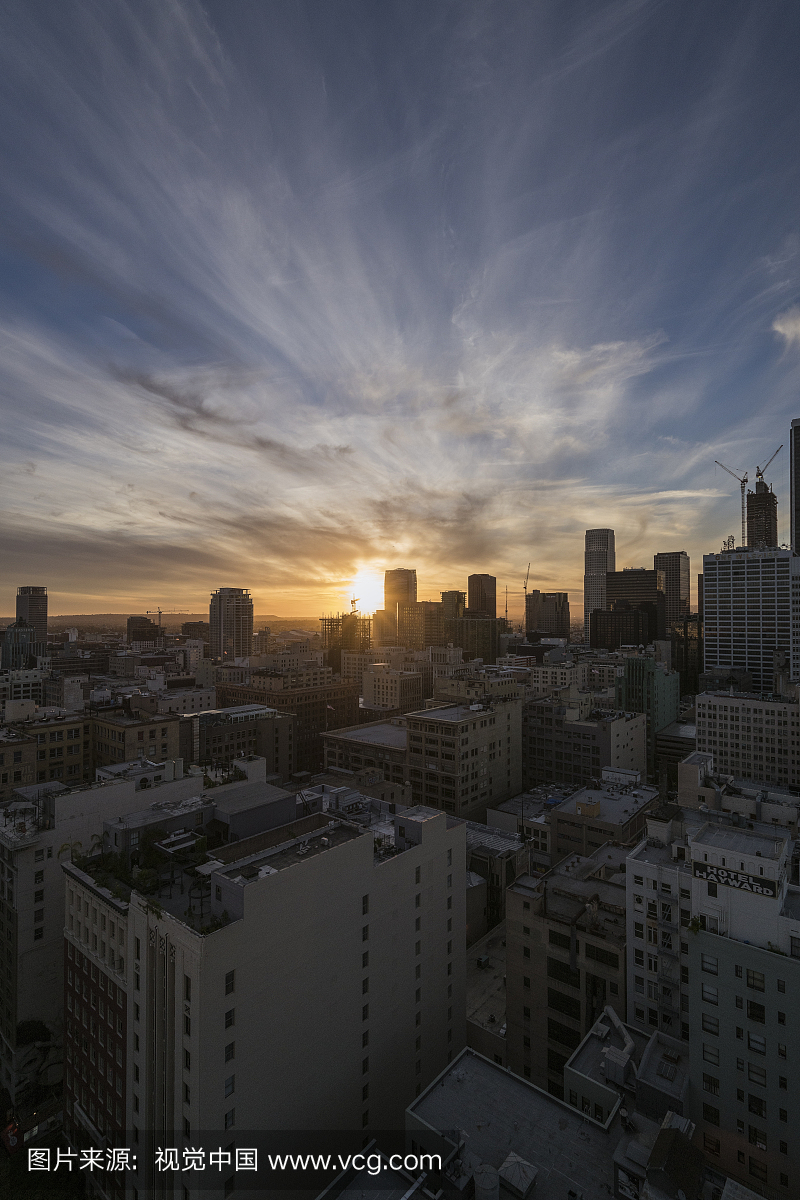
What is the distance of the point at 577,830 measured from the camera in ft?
292

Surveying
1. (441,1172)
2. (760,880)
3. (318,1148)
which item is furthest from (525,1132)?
(760,880)

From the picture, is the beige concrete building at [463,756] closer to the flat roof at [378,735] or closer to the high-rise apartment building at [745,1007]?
the flat roof at [378,735]

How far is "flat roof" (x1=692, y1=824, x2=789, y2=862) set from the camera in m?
42.2

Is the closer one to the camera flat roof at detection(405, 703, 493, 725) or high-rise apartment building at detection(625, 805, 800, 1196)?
high-rise apartment building at detection(625, 805, 800, 1196)

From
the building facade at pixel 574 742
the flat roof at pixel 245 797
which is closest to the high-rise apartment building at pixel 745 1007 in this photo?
the flat roof at pixel 245 797

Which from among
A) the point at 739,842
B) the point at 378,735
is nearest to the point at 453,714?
the point at 378,735

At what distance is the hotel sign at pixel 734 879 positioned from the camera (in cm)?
3997

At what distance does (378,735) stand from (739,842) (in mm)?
Result: 100528

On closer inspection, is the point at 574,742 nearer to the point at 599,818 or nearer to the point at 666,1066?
the point at 599,818

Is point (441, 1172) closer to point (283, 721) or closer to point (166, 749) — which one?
point (166, 749)

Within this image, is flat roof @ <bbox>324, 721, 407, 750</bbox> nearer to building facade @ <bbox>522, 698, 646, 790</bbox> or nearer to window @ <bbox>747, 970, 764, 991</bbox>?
building facade @ <bbox>522, 698, 646, 790</bbox>

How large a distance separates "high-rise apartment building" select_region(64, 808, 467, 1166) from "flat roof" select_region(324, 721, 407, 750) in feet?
247

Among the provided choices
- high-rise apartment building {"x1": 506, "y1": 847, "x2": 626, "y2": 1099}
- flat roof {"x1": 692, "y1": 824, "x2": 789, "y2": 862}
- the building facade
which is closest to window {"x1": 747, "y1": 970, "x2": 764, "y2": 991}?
flat roof {"x1": 692, "y1": 824, "x2": 789, "y2": 862}

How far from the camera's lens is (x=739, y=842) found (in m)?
44.7
